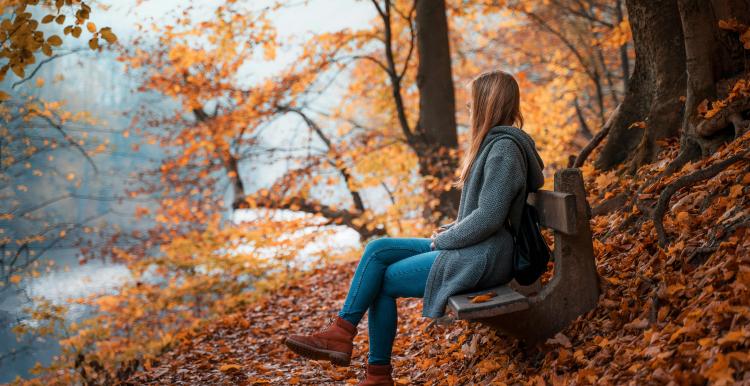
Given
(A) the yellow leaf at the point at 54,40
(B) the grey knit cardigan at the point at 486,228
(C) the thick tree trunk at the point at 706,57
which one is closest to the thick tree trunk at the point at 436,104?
(C) the thick tree trunk at the point at 706,57

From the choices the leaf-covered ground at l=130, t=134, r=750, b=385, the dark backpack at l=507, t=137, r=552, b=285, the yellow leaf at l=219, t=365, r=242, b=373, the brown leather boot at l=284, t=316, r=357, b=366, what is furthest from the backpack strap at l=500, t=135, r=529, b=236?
the yellow leaf at l=219, t=365, r=242, b=373

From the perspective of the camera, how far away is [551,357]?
328cm

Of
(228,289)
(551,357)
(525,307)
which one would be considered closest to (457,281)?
(525,307)

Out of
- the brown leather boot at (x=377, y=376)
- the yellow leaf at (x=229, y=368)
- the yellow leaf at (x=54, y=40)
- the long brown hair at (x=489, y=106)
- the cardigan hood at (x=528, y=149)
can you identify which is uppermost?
the yellow leaf at (x=54, y=40)

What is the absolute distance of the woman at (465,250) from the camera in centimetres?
326

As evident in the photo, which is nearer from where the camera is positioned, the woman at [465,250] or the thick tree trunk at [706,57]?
the woman at [465,250]

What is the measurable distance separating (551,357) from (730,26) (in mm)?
2561

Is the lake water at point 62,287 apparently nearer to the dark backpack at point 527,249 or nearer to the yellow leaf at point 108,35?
the yellow leaf at point 108,35

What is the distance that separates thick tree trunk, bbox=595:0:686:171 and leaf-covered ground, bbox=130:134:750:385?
0.20 meters

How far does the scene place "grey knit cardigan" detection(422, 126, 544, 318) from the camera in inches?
127

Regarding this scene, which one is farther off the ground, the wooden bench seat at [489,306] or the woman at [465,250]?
the woman at [465,250]

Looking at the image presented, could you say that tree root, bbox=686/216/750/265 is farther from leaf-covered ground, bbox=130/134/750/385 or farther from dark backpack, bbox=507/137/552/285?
dark backpack, bbox=507/137/552/285

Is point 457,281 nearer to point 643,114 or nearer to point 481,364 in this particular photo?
point 481,364

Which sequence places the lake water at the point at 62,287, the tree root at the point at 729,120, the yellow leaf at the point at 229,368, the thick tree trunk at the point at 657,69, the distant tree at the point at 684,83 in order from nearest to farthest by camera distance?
the tree root at the point at 729,120 → the distant tree at the point at 684,83 → the thick tree trunk at the point at 657,69 → the yellow leaf at the point at 229,368 → the lake water at the point at 62,287
